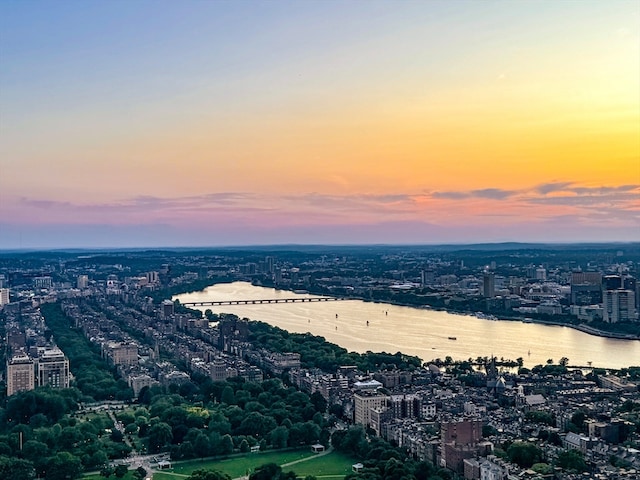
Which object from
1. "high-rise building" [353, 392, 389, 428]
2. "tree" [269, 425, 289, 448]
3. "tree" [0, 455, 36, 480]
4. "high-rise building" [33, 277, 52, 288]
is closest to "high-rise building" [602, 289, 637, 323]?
"high-rise building" [353, 392, 389, 428]

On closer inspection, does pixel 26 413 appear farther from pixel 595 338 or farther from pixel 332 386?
pixel 595 338

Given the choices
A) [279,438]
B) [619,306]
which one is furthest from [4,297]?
[279,438]

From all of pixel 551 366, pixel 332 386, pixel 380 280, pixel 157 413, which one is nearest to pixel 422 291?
pixel 380 280

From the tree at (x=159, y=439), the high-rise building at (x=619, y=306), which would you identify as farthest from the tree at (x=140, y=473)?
the high-rise building at (x=619, y=306)

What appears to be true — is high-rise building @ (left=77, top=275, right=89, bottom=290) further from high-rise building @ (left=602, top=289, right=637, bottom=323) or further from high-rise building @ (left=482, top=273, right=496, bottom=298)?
high-rise building @ (left=602, top=289, right=637, bottom=323)

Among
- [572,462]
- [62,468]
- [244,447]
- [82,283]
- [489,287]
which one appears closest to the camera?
[572,462]

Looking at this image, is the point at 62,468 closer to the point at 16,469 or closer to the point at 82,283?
the point at 16,469
